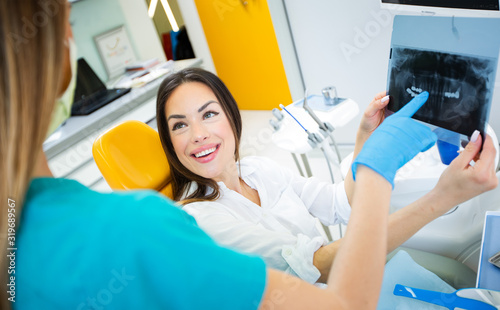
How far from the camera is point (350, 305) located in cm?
61

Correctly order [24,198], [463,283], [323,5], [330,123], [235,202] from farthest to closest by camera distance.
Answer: [323,5] → [330,123] → [235,202] → [463,283] → [24,198]

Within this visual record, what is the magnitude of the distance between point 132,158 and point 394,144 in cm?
92

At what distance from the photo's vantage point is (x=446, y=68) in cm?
96

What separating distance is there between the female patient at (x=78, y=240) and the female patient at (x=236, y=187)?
457 millimetres

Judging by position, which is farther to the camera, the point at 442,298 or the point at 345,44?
the point at 345,44

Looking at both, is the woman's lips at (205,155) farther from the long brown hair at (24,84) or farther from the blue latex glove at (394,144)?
the long brown hair at (24,84)

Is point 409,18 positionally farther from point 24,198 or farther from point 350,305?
point 24,198

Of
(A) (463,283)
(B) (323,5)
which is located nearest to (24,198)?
(A) (463,283)

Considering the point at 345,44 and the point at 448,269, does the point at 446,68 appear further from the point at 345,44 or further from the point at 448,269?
the point at 345,44

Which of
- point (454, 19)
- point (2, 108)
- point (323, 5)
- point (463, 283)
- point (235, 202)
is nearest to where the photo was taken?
point (2, 108)

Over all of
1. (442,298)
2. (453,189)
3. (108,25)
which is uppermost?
(108,25)

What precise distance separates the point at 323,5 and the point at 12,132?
2271 millimetres

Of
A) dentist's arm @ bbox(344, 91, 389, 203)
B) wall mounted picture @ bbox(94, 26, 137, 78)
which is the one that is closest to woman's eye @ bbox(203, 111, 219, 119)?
dentist's arm @ bbox(344, 91, 389, 203)

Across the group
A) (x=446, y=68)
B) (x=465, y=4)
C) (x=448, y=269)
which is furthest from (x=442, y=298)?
(x=465, y=4)
